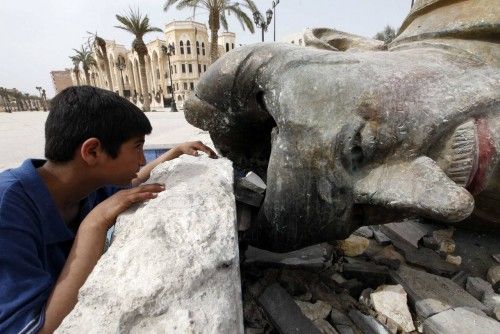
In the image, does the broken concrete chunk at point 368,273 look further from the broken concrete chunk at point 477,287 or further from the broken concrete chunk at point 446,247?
the broken concrete chunk at point 446,247

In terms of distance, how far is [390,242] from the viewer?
239 centimetres

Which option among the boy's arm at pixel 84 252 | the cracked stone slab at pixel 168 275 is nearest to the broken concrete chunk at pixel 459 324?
the cracked stone slab at pixel 168 275

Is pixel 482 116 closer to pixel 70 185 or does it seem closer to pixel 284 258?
pixel 284 258

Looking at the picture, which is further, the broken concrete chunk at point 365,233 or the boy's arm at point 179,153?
the broken concrete chunk at point 365,233

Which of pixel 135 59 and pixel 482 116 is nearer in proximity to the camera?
pixel 482 116

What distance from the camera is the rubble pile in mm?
1632

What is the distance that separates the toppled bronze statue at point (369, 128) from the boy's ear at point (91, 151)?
0.74 meters

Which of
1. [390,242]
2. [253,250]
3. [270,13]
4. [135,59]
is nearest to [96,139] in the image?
[253,250]

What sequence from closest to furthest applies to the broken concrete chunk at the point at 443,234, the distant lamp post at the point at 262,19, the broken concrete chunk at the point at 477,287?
the broken concrete chunk at the point at 477,287 → the broken concrete chunk at the point at 443,234 → the distant lamp post at the point at 262,19

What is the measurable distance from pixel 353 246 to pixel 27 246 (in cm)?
192

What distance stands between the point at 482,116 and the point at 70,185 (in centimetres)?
184

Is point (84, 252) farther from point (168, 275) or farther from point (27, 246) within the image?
point (168, 275)

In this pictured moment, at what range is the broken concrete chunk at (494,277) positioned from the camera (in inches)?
79.9

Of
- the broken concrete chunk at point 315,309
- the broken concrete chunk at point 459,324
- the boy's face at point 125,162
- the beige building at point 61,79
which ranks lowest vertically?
the beige building at point 61,79
